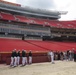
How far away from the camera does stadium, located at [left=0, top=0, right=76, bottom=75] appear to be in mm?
28339

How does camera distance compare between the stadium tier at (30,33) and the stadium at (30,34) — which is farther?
the stadium tier at (30,33)

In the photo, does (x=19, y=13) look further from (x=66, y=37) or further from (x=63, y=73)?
(x=63, y=73)

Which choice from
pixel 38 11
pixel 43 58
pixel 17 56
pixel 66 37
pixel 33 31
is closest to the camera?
pixel 17 56

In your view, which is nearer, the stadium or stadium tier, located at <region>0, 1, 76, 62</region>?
the stadium

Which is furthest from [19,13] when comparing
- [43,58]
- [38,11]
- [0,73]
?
[0,73]

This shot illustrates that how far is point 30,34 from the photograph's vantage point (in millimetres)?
38469

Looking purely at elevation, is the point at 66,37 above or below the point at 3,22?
below

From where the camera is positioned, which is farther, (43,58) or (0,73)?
(43,58)

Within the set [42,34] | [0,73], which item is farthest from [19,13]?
[0,73]

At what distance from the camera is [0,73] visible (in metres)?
16.8

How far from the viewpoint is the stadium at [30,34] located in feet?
93.0

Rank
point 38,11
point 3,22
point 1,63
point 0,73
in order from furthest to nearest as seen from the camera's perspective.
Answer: point 38,11 < point 3,22 < point 1,63 < point 0,73

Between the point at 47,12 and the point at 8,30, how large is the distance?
24.4 metres

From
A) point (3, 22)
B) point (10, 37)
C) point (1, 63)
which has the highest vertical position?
point (3, 22)
